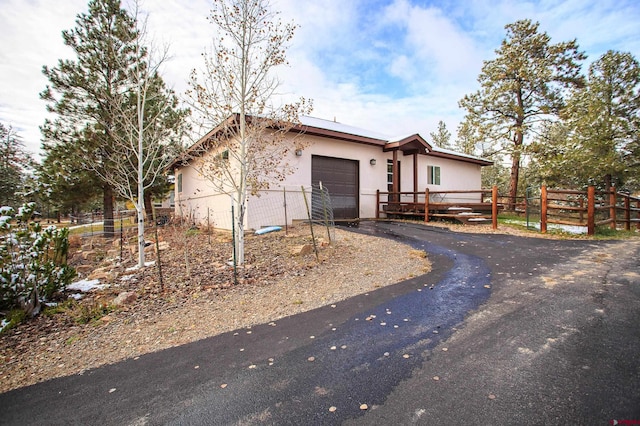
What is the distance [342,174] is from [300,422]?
34.1 ft

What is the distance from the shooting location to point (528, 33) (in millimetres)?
15984

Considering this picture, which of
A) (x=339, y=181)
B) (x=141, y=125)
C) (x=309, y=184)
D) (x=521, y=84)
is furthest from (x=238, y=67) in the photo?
(x=521, y=84)

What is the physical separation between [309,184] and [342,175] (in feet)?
5.76

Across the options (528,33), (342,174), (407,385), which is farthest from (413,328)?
(528,33)

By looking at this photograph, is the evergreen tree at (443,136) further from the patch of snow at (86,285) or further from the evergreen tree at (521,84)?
the patch of snow at (86,285)

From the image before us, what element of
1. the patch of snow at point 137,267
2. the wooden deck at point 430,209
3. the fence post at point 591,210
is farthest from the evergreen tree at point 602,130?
the patch of snow at point 137,267

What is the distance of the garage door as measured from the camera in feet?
35.8

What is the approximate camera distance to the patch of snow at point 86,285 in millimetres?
4711

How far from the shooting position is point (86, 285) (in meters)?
4.87

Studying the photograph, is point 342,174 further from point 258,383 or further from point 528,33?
point 528,33

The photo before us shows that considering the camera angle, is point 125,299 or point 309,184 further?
point 309,184

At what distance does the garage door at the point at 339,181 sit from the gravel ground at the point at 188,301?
4522 millimetres

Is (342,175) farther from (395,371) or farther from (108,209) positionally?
(395,371)

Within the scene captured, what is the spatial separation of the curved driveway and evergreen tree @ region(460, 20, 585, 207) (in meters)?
16.3
